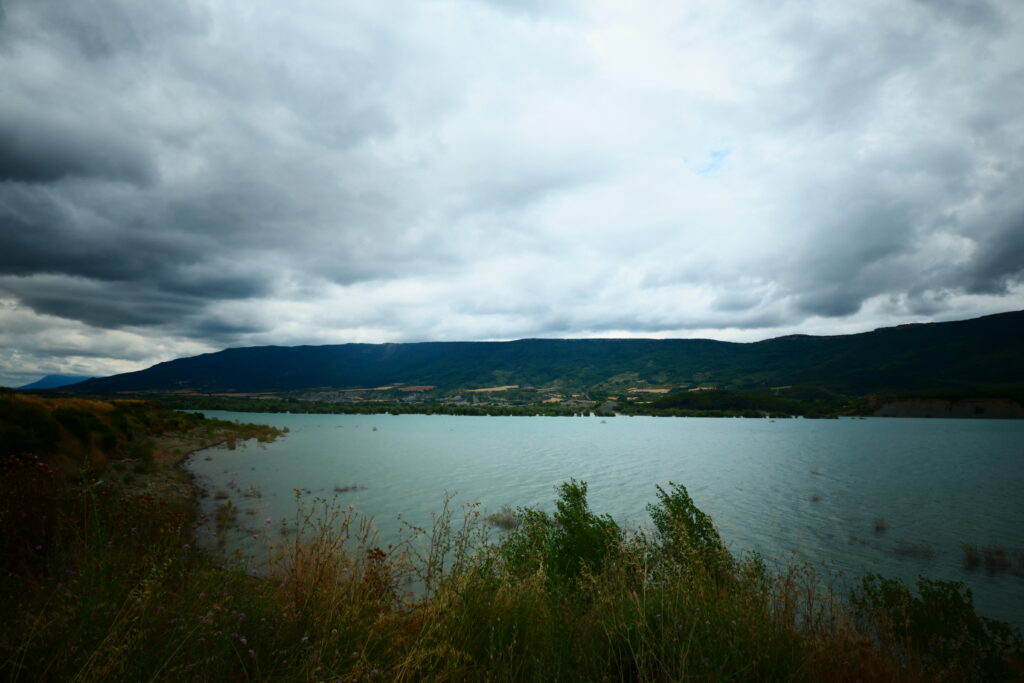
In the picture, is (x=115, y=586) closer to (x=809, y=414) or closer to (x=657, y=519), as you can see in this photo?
(x=657, y=519)

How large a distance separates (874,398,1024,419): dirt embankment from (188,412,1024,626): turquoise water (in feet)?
361

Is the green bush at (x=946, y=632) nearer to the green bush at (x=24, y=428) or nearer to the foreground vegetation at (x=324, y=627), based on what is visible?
the foreground vegetation at (x=324, y=627)

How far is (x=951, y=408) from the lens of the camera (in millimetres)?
152875

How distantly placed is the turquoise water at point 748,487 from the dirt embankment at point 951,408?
110m

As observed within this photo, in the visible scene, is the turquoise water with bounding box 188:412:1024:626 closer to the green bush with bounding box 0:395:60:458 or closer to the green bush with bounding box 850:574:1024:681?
the green bush with bounding box 850:574:1024:681

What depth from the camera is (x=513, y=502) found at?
3077 cm

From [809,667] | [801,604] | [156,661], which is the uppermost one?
[156,661]

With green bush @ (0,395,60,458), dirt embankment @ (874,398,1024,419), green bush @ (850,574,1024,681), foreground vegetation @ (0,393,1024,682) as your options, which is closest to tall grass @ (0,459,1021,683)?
foreground vegetation @ (0,393,1024,682)

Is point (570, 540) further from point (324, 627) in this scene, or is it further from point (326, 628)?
point (324, 627)

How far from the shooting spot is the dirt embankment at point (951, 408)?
467 feet

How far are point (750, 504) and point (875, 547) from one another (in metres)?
9.57

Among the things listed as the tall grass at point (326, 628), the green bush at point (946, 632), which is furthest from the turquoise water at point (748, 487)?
the tall grass at point (326, 628)

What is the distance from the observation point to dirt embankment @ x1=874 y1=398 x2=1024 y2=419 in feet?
467

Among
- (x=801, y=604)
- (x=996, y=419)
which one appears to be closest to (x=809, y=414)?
(x=996, y=419)
